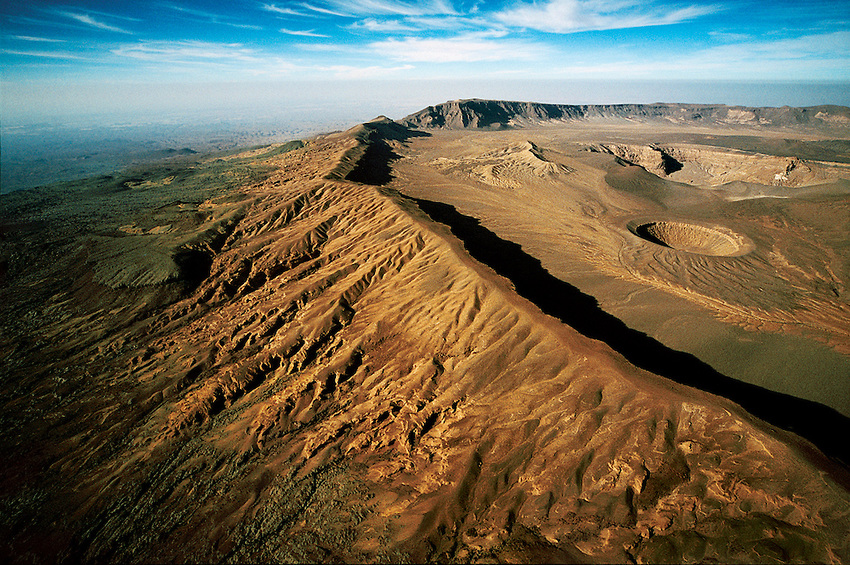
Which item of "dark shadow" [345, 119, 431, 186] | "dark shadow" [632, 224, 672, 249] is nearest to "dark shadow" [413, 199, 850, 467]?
"dark shadow" [632, 224, 672, 249]

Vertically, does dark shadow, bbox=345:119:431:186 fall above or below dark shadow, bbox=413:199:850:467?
above

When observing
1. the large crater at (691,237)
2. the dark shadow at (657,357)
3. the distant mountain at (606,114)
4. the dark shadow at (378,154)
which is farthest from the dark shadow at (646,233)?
the distant mountain at (606,114)

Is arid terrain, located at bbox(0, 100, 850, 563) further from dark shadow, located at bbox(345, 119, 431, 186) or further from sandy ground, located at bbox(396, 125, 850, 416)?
dark shadow, located at bbox(345, 119, 431, 186)

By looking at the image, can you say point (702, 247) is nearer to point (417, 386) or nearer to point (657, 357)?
point (657, 357)

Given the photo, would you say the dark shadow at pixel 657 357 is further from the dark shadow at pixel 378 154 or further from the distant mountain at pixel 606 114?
the distant mountain at pixel 606 114

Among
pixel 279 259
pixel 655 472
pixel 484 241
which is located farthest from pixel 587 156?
pixel 655 472

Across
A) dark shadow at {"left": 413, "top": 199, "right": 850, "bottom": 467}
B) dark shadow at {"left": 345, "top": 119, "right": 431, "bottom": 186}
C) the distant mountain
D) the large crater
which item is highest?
the distant mountain

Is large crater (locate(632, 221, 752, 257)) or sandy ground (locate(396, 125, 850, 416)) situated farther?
large crater (locate(632, 221, 752, 257))
